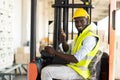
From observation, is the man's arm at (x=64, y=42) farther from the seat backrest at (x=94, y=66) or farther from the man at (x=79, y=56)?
the seat backrest at (x=94, y=66)

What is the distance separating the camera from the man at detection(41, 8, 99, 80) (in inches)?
115

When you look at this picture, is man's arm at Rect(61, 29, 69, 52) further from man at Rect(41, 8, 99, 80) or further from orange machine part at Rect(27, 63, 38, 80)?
orange machine part at Rect(27, 63, 38, 80)

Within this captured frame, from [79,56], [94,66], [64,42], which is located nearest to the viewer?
[79,56]

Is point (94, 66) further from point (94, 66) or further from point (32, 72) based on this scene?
point (32, 72)

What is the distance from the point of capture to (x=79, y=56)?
2.91 metres

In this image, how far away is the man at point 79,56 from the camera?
2.93m

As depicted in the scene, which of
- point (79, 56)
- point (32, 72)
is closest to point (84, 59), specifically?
point (79, 56)

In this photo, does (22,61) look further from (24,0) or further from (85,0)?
(85,0)

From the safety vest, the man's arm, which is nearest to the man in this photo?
the safety vest

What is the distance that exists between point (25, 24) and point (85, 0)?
6685 millimetres

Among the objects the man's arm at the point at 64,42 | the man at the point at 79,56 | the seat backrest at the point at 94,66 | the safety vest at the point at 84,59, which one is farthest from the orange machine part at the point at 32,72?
the man's arm at the point at 64,42

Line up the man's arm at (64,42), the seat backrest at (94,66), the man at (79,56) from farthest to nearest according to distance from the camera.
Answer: the man's arm at (64,42) → the seat backrest at (94,66) → the man at (79,56)

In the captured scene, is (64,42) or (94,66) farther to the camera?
(64,42)

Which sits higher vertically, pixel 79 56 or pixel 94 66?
pixel 79 56
